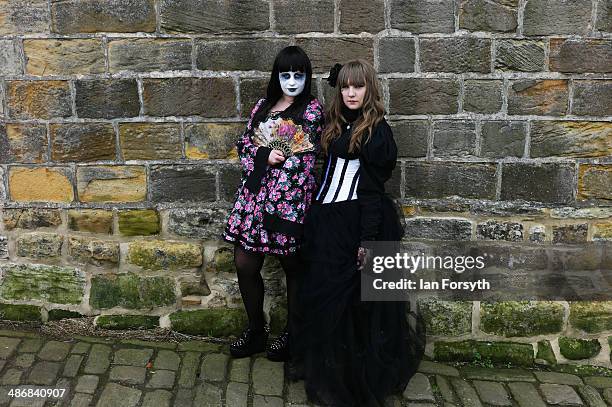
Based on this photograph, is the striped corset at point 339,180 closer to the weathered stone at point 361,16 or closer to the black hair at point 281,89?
the black hair at point 281,89

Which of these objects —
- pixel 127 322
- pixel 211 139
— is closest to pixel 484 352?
pixel 211 139

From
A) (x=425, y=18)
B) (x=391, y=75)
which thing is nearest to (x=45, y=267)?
(x=391, y=75)

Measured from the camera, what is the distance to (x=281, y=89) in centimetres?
312

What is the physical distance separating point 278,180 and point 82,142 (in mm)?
1330

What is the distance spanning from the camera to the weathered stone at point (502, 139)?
337cm

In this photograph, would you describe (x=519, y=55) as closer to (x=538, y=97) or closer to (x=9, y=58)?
(x=538, y=97)

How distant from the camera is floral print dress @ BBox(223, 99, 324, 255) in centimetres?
302

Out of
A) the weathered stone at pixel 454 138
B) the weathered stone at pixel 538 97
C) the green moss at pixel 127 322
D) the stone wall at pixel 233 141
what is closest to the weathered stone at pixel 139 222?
the stone wall at pixel 233 141

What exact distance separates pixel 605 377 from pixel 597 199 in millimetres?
1077

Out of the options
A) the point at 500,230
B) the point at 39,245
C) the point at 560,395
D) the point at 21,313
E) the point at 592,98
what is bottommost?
the point at 560,395

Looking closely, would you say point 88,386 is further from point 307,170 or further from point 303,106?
point 303,106

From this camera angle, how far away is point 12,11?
3352 mm

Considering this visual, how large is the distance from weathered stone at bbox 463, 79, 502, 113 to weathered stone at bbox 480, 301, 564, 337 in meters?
1.21

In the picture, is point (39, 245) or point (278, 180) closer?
point (278, 180)
